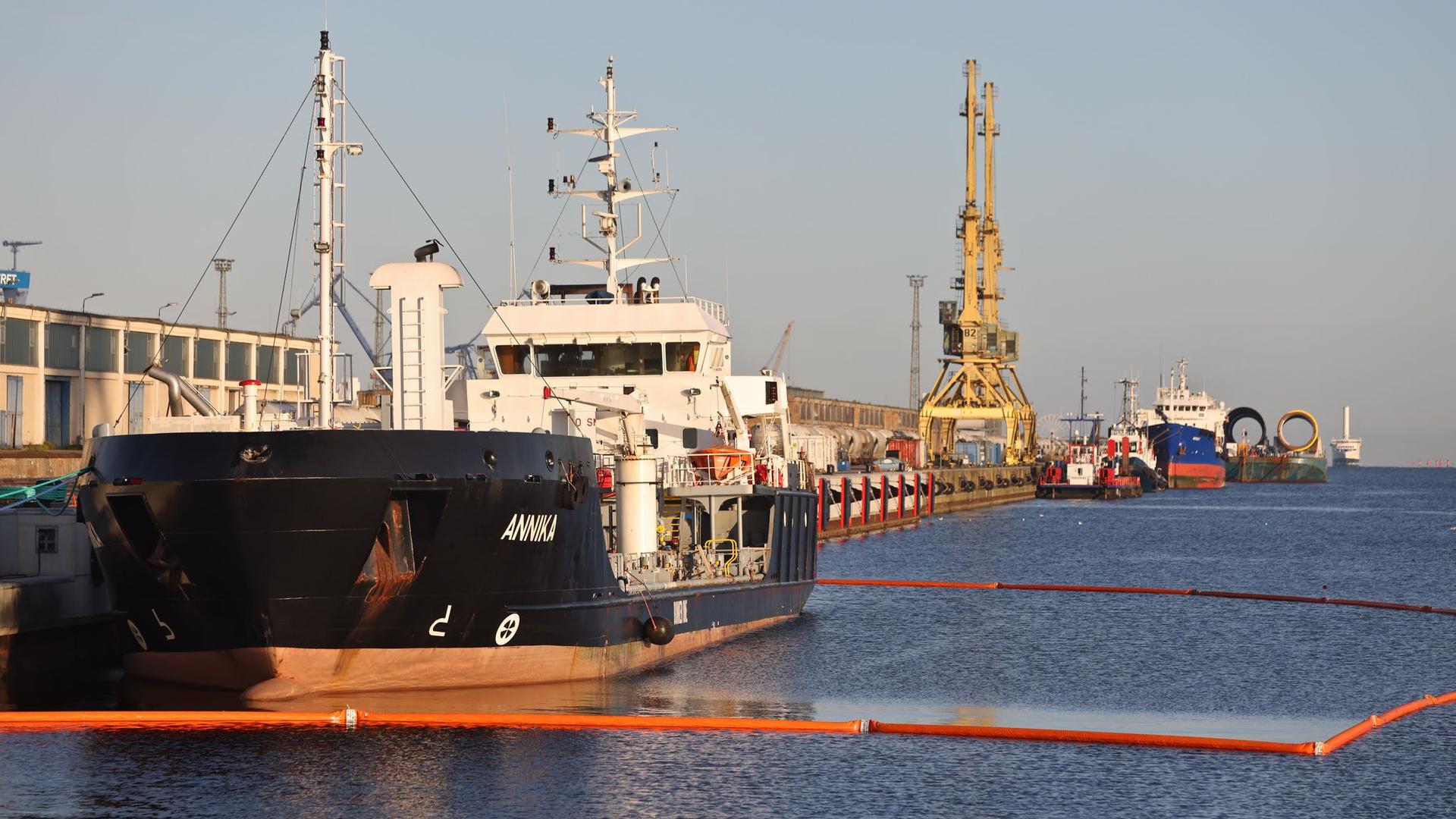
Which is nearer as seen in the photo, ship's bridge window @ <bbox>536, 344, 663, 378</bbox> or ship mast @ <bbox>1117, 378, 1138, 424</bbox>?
ship's bridge window @ <bbox>536, 344, 663, 378</bbox>

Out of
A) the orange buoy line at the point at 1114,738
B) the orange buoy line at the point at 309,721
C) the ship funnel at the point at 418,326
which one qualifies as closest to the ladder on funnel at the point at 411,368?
the ship funnel at the point at 418,326

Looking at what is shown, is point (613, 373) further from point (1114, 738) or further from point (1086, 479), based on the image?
point (1086, 479)

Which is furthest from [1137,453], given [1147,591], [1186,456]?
[1147,591]

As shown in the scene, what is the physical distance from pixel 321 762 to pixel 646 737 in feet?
12.3

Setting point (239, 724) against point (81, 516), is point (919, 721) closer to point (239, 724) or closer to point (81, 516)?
point (239, 724)

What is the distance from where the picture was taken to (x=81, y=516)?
65.4ft

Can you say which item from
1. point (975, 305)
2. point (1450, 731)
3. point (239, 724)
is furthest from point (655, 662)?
point (975, 305)

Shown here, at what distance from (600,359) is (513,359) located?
59.1 inches

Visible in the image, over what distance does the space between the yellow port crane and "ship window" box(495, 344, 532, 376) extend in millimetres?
78329

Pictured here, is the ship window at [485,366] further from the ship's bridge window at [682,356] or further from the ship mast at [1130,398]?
the ship mast at [1130,398]

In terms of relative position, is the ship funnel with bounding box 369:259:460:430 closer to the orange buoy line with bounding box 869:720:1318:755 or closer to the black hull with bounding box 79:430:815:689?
the black hull with bounding box 79:430:815:689

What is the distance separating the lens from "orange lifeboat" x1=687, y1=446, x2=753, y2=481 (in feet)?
90.8

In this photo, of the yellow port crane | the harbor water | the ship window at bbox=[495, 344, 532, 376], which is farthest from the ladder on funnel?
the yellow port crane

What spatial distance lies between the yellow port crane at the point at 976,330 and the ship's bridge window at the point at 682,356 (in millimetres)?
77435
